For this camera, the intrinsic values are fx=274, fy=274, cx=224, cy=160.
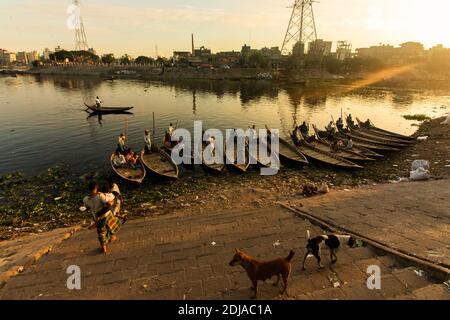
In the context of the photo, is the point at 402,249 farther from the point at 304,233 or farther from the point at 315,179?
the point at 315,179

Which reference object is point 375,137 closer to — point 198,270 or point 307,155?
point 307,155

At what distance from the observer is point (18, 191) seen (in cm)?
1544

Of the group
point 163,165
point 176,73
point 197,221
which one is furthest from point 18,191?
point 176,73

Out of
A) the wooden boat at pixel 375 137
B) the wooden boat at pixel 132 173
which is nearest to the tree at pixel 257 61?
the wooden boat at pixel 375 137

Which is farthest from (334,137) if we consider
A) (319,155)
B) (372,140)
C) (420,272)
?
(420,272)

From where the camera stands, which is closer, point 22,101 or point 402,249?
point 402,249

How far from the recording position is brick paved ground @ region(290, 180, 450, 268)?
23.9 ft

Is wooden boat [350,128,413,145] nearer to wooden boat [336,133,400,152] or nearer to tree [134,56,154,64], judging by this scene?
wooden boat [336,133,400,152]

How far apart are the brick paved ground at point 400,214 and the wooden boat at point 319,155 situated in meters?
3.67

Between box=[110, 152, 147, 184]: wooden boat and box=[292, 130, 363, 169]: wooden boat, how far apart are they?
11630 mm

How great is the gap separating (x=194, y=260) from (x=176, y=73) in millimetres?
110925

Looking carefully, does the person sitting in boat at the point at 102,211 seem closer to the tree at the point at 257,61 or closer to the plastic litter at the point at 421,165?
the plastic litter at the point at 421,165

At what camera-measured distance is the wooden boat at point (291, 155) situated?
18903 millimetres

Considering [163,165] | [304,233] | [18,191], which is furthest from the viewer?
[163,165]
